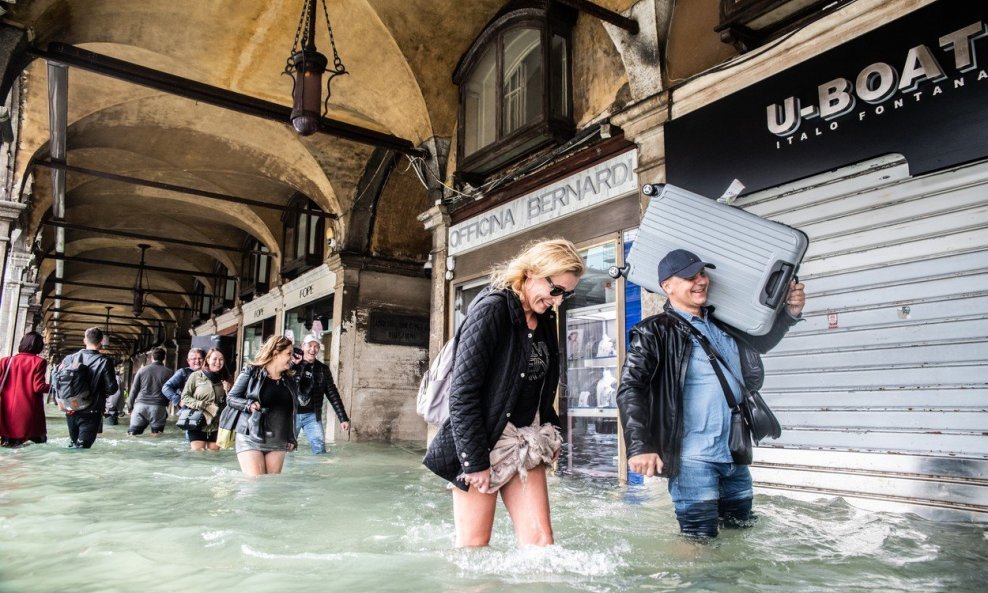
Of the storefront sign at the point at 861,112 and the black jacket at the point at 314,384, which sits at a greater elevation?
the storefront sign at the point at 861,112

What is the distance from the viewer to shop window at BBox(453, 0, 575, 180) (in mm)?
7832

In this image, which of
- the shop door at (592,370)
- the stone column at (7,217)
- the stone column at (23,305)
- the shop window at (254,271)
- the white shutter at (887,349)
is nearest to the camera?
the white shutter at (887,349)

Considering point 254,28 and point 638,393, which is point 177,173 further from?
point 638,393

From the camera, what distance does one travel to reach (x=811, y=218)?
206 inches

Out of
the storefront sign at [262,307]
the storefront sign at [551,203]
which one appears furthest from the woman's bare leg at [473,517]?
the storefront sign at [262,307]

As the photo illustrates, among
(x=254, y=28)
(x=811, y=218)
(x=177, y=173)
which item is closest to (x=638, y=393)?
(x=811, y=218)

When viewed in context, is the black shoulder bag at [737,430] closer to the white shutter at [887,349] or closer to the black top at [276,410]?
the white shutter at [887,349]

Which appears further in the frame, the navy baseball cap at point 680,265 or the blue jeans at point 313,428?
the blue jeans at point 313,428

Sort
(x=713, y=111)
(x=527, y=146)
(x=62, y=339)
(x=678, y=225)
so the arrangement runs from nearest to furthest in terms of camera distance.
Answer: (x=678, y=225) < (x=713, y=111) < (x=527, y=146) < (x=62, y=339)

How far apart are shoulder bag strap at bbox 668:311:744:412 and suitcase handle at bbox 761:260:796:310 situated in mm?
573

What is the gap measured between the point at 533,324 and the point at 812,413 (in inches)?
125

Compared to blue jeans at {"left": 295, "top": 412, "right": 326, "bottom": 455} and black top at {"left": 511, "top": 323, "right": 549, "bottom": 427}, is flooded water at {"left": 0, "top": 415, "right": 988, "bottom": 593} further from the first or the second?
blue jeans at {"left": 295, "top": 412, "right": 326, "bottom": 455}

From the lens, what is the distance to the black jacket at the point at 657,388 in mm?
3092

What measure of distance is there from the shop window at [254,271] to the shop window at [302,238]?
1.74 metres
